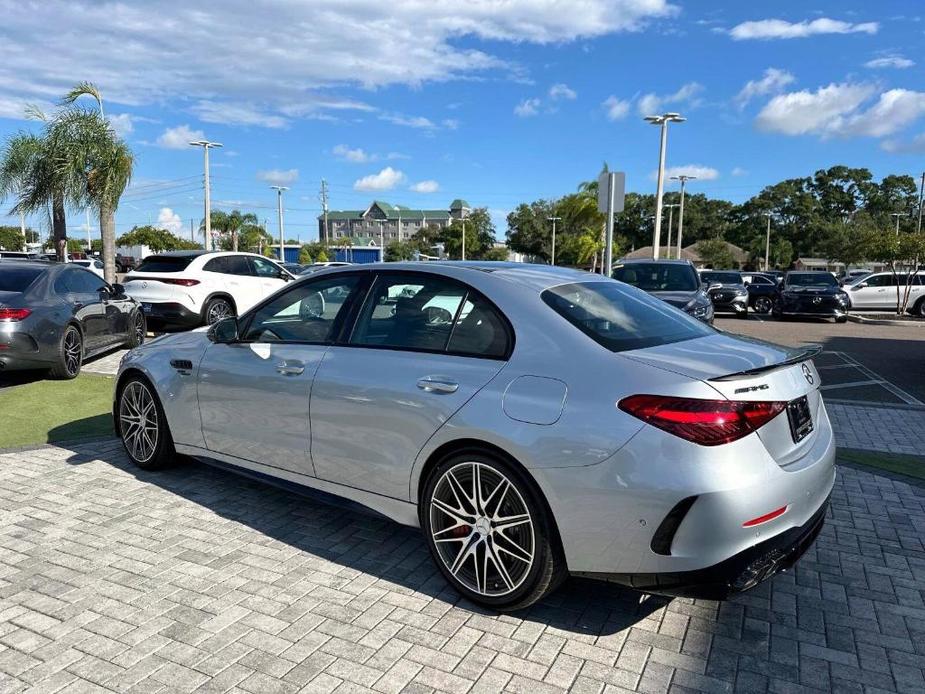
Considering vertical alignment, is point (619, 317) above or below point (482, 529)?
above

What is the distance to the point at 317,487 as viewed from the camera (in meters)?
3.78

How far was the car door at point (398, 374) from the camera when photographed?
3127 millimetres

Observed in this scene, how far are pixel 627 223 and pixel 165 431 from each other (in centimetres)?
9824

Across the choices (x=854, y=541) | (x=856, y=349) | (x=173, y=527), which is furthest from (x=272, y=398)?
(x=856, y=349)

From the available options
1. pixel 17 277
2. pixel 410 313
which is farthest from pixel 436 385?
pixel 17 277

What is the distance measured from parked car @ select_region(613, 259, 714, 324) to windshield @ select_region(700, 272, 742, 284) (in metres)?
12.4

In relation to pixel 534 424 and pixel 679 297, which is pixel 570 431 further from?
pixel 679 297

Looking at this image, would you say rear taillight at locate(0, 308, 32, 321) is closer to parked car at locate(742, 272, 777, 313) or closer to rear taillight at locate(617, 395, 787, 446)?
rear taillight at locate(617, 395, 787, 446)

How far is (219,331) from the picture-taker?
4.38 meters

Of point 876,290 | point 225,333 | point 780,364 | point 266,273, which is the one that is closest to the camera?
point 780,364

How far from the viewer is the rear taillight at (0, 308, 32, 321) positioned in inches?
295

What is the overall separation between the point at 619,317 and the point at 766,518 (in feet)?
3.70

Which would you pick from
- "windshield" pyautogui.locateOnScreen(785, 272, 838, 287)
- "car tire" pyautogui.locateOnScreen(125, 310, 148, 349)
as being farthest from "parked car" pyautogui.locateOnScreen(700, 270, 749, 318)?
"car tire" pyautogui.locateOnScreen(125, 310, 148, 349)

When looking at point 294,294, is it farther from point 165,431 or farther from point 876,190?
point 876,190
